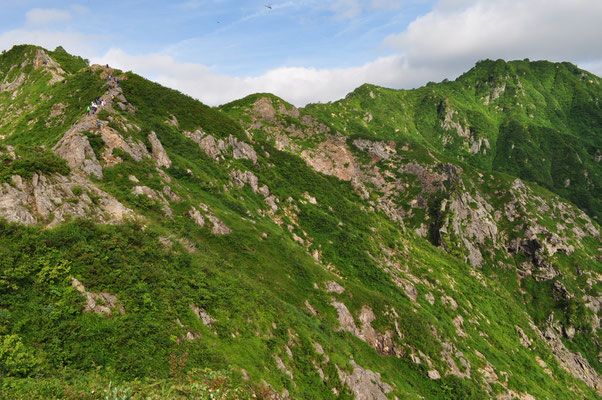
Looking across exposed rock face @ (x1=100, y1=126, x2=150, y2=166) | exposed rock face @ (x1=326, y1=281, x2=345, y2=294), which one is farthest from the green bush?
exposed rock face @ (x1=326, y1=281, x2=345, y2=294)

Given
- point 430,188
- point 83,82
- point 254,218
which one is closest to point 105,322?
point 254,218

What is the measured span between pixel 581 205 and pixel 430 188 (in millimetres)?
128022

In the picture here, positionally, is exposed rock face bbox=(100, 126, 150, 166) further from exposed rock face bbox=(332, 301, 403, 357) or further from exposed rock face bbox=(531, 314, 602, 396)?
exposed rock face bbox=(531, 314, 602, 396)

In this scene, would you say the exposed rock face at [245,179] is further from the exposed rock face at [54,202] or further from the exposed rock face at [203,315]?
the exposed rock face at [203,315]

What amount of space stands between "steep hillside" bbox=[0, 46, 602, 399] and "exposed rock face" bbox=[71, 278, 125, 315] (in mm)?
82

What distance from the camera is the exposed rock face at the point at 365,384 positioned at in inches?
982

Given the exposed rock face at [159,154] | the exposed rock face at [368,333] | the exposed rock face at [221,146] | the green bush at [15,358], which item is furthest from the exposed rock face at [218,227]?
the green bush at [15,358]

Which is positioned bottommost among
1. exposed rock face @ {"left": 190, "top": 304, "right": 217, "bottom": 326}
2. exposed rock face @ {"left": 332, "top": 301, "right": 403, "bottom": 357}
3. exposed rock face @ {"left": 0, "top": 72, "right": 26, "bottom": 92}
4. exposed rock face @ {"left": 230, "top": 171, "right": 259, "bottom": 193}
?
exposed rock face @ {"left": 332, "top": 301, "right": 403, "bottom": 357}

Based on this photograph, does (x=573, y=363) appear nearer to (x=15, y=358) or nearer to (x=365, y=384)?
(x=365, y=384)

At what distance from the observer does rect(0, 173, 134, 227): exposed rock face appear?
61.4 feet

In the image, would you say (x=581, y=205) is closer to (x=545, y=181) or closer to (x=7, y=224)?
(x=545, y=181)

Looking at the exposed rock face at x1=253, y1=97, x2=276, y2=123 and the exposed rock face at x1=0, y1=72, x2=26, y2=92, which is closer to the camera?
the exposed rock face at x1=0, y1=72, x2=26, y2=92

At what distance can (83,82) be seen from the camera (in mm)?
54312

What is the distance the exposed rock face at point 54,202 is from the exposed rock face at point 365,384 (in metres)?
24.1
